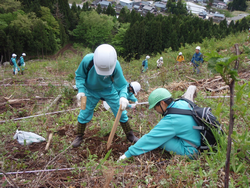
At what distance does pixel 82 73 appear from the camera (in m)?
2.71

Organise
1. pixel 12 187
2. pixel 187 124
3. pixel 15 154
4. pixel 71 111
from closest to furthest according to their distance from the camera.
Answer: pixel 12 187
pixel 187 124
pixel 15 154
pixel 71 111

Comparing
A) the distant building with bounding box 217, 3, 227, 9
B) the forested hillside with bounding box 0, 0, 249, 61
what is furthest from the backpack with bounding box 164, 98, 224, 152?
the distant building with bounding box 217, 3, 227, 9

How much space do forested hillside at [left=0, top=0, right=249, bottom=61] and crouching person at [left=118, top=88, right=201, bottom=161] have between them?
12924mm

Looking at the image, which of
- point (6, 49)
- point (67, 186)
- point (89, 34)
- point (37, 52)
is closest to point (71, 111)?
point (67, 186)

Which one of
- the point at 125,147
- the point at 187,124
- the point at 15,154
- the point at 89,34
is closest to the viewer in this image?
the point at 187,124

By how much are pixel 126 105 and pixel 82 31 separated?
1328 inches

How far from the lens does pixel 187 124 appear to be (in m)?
2.03

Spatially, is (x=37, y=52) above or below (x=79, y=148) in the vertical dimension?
below

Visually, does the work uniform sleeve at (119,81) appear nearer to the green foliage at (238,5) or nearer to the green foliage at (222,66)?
the green foliage at (222,66)

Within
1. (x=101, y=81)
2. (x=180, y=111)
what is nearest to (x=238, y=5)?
(x=101, y=81)

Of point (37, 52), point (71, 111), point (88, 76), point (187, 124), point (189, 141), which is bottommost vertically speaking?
point (37, 52)

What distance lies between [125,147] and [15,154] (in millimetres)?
1651

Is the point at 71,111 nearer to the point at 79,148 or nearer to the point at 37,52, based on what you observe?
the point at 79,148

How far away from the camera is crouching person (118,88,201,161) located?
204cm
